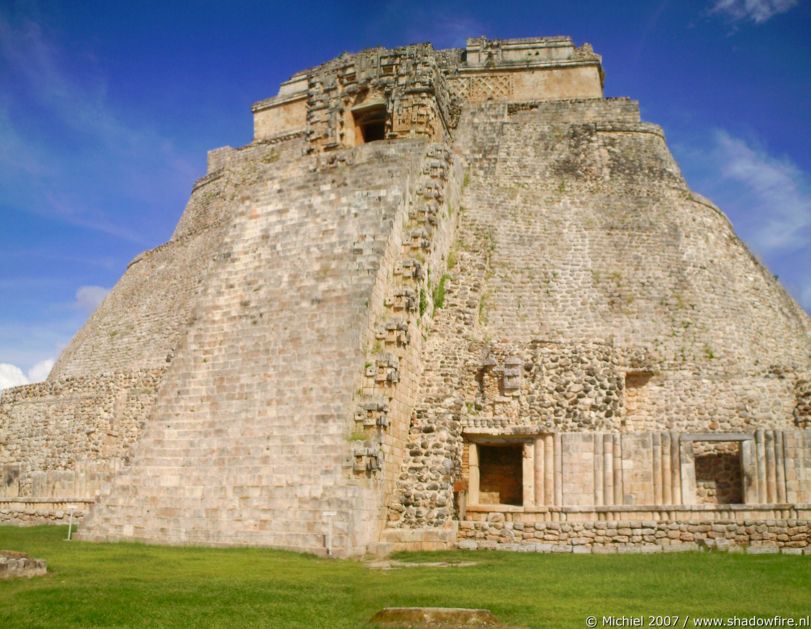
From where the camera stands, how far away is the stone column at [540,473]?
15242mm

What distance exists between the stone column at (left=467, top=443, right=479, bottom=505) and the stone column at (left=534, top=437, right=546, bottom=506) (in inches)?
50.0

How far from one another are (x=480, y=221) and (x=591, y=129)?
5.04m

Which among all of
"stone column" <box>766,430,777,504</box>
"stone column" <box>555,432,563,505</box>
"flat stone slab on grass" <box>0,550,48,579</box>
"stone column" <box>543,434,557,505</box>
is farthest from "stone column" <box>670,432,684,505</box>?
"flat stone slab on grass" <box>0,550,48,579</box>

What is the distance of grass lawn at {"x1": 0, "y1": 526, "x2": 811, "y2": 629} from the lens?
25.5ft

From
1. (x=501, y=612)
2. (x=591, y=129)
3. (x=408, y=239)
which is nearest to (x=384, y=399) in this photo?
(x=408, y=239)

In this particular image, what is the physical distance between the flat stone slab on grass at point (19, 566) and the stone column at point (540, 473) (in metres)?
8.30

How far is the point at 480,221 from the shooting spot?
21.3 m

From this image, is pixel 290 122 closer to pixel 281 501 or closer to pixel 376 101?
pixel 376 101

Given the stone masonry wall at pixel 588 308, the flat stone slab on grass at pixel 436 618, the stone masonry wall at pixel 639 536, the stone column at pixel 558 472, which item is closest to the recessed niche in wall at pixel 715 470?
the stone masonry wall at pixel 588 308

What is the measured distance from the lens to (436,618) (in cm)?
739

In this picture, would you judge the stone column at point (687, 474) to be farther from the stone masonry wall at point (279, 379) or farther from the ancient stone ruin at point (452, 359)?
the stone masonry wall at point (279, 379)

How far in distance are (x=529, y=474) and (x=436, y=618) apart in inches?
335

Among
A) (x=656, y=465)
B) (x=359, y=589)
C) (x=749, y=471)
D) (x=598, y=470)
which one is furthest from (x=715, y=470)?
(x=359, y=589)

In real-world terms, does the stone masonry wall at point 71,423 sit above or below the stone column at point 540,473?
above
